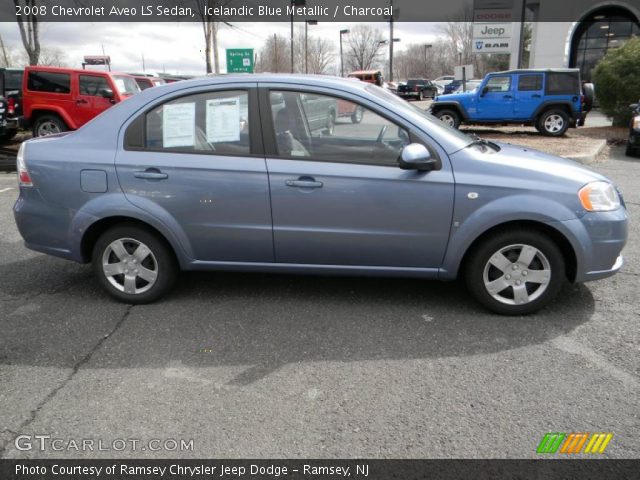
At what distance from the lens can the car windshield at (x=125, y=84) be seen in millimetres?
12973

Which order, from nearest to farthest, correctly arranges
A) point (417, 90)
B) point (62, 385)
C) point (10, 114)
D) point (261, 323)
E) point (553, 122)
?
point (62, 385) < point (261, 323) < point (10, 114) < point (553, 122) < point (417, 90)

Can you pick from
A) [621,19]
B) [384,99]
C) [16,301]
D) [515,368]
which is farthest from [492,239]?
[621,19]

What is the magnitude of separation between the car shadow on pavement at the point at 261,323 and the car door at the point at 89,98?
8960 mm

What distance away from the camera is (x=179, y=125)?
3.81m

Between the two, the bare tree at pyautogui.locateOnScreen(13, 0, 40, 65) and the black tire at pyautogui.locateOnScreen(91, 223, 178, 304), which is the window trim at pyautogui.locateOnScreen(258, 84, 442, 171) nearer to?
the black tire at pyautogui.locateOnScreen(91, 223, 178, 304)

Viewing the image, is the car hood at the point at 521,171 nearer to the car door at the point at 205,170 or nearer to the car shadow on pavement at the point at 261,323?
the car shadow on pavement at the point at 261,323

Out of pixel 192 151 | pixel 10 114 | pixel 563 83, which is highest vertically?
pixel 563 83

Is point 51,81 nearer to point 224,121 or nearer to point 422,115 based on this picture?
point 224,121

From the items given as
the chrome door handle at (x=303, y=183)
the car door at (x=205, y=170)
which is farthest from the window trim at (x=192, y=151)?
the chrome door handle at (x=303, y=183)

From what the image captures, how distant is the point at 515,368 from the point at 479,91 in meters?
14.1

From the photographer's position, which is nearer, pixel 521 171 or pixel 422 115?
pixel 521 171

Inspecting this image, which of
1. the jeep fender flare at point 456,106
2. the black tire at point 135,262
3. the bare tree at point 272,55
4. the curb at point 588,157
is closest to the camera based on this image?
the black tire at point 135,262

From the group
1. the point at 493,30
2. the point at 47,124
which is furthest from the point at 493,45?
the point at 47,124

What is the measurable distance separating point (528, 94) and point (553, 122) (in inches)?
44.4
